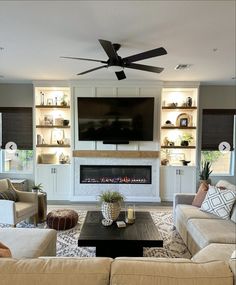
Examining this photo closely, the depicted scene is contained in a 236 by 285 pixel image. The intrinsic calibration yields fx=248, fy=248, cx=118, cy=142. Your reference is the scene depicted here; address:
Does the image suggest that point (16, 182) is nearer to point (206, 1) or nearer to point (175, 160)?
point (175, 160)

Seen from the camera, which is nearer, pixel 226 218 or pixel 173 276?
pixel 173 276

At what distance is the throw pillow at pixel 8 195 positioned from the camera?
388 centimetres

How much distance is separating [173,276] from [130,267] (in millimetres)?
226

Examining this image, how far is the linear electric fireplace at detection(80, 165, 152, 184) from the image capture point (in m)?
5.86

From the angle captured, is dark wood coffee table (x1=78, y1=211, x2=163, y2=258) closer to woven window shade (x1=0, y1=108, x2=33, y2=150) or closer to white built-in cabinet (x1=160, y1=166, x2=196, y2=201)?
white built-in cabinet (x1=160, y1=166, x2=196, y2=201)

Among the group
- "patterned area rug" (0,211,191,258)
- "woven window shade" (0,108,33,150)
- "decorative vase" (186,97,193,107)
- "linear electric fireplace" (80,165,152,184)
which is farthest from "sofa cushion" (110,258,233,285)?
"woven window shade" (0,108,33,150)

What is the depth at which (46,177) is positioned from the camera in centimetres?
586

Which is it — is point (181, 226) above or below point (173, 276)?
below

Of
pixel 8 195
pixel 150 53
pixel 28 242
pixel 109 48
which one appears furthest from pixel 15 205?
pixel 150 53

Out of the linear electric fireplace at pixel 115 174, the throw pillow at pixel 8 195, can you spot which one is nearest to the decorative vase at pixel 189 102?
the linear electric fireplace at pixel 115 174

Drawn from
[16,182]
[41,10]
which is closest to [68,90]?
[16,182]

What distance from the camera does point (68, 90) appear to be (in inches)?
237

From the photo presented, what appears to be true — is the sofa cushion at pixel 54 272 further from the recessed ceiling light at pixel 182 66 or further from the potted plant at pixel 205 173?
the potted plant at pixel 205 173

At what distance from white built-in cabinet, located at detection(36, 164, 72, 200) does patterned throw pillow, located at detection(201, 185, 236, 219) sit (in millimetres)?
3319
